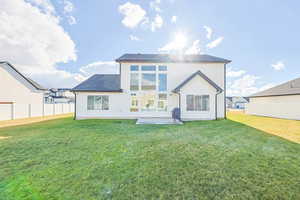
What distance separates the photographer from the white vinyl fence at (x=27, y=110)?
47.5 feet

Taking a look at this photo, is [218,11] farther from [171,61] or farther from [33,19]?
[33,19]

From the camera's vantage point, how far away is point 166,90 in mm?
14969

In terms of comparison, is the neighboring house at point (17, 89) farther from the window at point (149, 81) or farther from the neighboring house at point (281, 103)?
the neighboring house at point (281, 103)

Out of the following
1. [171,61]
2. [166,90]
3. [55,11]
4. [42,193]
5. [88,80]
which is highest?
[55,11]

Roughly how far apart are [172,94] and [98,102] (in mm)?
8215

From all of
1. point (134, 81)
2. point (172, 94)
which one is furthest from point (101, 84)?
point (172, 94)

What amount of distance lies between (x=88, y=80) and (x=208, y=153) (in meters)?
15.2

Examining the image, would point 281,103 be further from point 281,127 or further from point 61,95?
point 61,95

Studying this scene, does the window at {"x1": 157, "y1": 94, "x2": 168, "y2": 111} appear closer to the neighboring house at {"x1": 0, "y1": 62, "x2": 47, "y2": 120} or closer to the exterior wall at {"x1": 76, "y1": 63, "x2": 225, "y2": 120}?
the exterior wall at {"x1": 76, "y1": 63, "x2": 225, "y2": 120}

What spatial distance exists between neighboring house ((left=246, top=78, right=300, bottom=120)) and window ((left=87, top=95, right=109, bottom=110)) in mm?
21654

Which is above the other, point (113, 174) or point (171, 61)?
point (171, 61)

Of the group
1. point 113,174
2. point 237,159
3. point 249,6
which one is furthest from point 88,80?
point 249,6

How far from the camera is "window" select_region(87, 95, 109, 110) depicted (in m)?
14.4

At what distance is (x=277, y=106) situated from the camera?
1772cm
